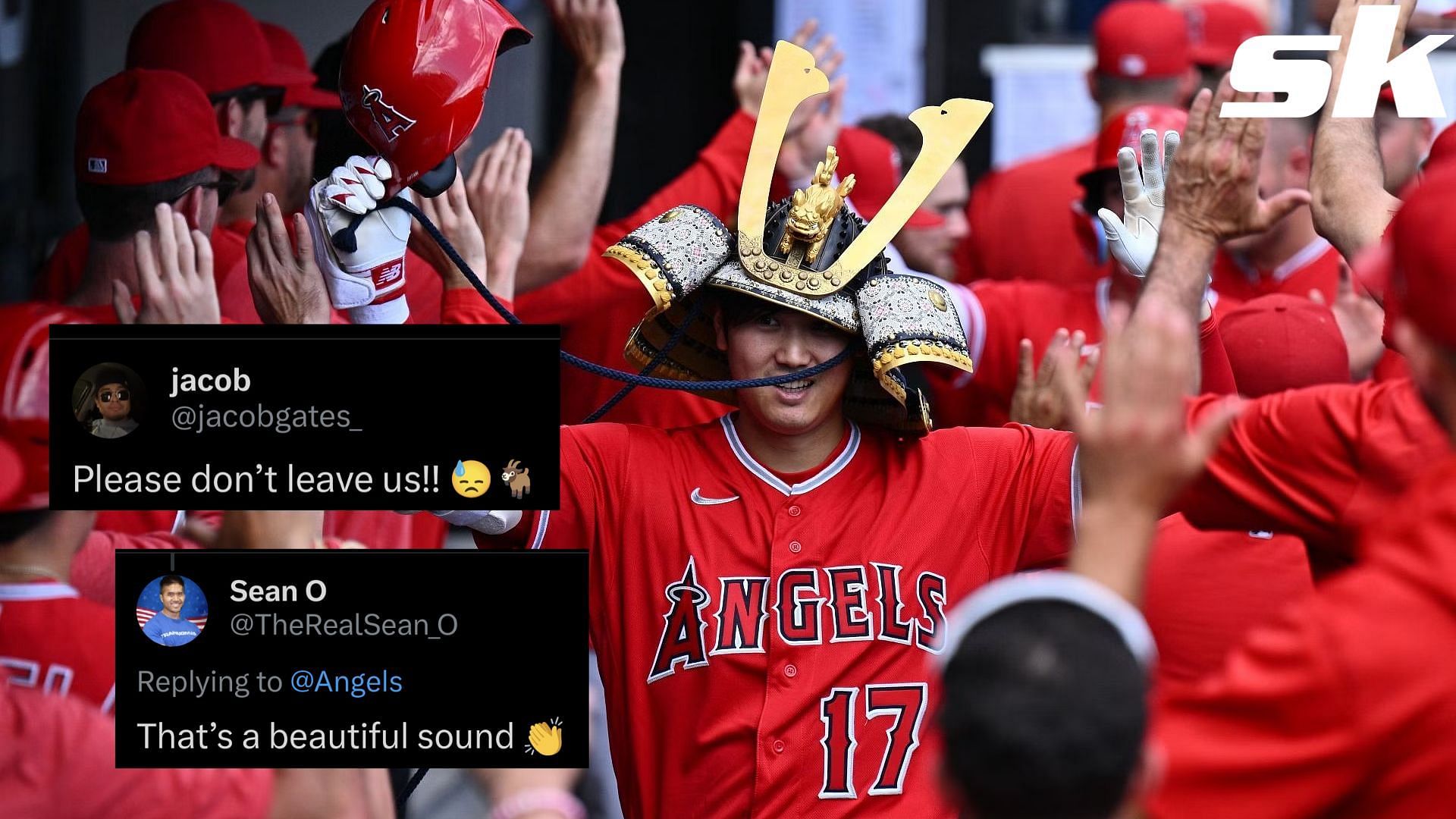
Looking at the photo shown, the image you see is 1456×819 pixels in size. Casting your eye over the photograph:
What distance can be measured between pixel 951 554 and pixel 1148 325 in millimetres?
1140

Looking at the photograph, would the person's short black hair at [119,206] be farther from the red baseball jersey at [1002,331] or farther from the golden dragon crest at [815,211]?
the red baseball jersey at [1002,331]

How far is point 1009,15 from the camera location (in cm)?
654

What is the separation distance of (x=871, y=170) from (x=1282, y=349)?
1640 mm

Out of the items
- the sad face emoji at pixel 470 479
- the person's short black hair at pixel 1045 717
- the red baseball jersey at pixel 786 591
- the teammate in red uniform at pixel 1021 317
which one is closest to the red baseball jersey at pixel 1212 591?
the red baseball jersey at pixel 786 591

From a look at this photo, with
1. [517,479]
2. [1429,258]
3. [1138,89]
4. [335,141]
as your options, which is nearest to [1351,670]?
[1429,258]

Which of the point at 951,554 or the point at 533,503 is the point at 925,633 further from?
the point at 533,503

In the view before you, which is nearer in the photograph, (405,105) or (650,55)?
(405,105)

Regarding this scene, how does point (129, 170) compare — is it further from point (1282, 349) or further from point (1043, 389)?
point (1282, 349)

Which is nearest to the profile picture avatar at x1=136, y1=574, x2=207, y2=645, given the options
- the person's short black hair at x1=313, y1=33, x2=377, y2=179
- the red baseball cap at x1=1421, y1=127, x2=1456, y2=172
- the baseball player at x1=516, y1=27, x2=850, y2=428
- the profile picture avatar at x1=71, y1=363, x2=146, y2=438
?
the profile picture avatar at x1=71, y1=363, x2=146, y2=438

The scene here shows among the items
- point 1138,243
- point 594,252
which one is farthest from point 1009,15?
point 1138,243

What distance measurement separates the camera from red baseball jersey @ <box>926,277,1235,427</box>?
13.6ft

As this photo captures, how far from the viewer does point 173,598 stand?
2721 mm

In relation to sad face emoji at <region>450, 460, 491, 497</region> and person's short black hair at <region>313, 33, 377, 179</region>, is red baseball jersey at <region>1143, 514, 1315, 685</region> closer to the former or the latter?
sad face emoji at <region>450, 460, 491, 497</region>

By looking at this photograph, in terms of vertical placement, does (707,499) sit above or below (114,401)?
below
